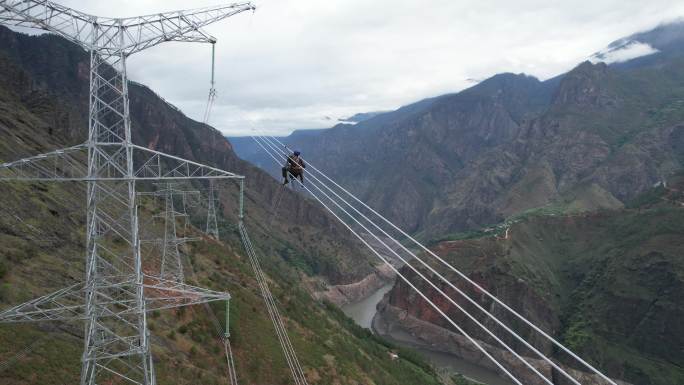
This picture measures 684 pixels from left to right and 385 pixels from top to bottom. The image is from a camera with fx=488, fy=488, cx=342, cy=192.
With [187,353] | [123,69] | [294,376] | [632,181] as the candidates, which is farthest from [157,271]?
[632,181]

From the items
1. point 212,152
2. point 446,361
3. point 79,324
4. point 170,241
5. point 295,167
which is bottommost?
point 446,361

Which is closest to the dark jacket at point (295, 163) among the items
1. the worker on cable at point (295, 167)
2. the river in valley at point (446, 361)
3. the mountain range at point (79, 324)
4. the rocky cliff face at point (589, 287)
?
the worker on cable at point (295, 167)

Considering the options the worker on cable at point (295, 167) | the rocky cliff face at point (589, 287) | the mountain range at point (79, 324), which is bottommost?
the rocky cliff face at point (589, 287)

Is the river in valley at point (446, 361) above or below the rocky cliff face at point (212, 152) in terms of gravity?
below

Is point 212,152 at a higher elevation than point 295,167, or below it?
higher

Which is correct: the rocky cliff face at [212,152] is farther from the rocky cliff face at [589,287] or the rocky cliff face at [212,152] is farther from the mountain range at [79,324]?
the mountain range at [79,324]

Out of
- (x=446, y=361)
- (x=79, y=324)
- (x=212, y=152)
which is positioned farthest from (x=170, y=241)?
(x=212, y=152)

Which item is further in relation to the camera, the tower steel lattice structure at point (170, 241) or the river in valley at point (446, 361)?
the river in valley at point (446, 361)

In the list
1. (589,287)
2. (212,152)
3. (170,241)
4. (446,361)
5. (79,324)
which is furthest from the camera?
(212,152)

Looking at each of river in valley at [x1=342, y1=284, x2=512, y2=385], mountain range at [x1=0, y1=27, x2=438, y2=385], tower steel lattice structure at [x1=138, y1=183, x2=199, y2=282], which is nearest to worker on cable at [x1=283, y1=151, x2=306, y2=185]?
tower steel lattice structure at [x1=138, y1=183, x2=199, y2=282]

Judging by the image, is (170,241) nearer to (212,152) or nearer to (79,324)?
(79,324)

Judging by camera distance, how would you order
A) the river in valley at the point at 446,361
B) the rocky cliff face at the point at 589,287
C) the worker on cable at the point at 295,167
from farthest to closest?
the river in valley at the point at 446,361
the rocky cliff face at the point at 589,287
the worker on cable at the point at 295,167

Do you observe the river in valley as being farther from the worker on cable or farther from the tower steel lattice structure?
the worker on cable
